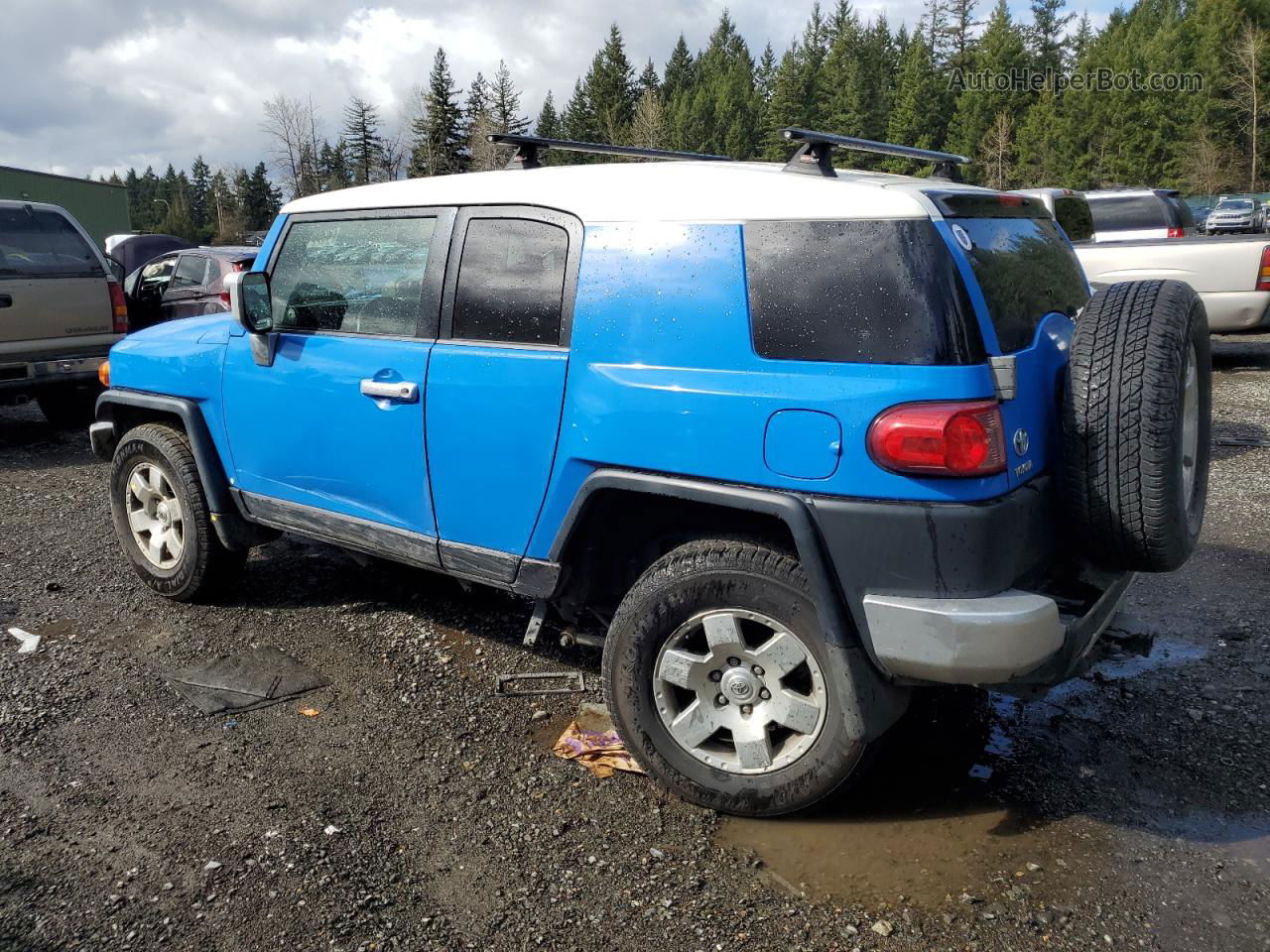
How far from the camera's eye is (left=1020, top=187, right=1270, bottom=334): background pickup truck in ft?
35.0

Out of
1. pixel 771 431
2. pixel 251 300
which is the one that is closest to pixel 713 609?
pixel 771 431

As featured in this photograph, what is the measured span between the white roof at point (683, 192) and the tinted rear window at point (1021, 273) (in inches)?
8.5

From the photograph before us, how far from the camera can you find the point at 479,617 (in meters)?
4.85

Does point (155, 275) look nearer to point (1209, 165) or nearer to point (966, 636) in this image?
point (966, 636)

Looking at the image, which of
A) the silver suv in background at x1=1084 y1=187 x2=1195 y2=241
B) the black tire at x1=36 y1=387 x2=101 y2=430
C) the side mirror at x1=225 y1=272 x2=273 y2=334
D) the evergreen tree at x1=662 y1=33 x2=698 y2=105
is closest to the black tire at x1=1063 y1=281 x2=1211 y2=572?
the side mirror at x1=225 y1=272 x2=273 y2=334

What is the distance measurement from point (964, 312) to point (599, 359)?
1.08 meters

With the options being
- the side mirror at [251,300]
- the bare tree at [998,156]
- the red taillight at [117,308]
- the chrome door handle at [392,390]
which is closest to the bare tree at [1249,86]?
the bare tree at [998,156]

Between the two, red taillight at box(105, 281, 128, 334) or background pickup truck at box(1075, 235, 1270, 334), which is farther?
background pickup truck at box(1075, 235, 1270, 334)

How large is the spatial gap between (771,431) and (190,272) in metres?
10.8

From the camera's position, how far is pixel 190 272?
39.3 ft

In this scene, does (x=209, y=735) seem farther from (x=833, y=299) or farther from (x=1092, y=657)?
(x=1092, y=657)

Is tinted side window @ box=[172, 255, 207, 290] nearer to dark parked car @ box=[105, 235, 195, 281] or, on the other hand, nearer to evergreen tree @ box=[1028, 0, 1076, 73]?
dark parked car @ box=[105, 235, 195, 281]

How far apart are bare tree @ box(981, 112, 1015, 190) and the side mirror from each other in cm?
6085

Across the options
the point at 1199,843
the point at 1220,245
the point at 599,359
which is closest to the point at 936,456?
the point at 599,359
